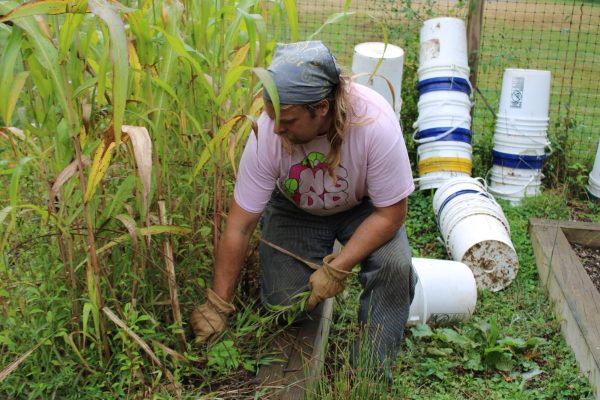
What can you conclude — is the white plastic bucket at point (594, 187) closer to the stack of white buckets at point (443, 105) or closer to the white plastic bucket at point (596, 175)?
the white plastic bucket at point (596, 175)

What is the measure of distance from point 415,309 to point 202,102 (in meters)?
1.44

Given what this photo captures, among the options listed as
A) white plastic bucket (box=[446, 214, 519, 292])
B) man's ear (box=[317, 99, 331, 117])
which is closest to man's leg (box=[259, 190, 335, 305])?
man's ear (box=[317, 99, 331, 117])

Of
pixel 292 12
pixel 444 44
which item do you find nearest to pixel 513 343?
pixel 292 12

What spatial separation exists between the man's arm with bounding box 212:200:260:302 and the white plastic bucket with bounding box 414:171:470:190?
2.31 m

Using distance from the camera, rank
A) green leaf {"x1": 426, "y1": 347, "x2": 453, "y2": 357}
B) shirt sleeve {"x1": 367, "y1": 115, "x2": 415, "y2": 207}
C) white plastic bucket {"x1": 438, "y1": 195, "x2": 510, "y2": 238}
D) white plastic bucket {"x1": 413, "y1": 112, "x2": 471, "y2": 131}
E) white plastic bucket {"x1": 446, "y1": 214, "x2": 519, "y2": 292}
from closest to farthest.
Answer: shirt sleeve {"x1": 367, "y1": 115, "x2": 415, "y2": 207}
green leaf {"x1": 426, "y1": 347, "x2": 453, "y2": 357}
white plastic bucket {"x1": 446, "y1": 214, "x2": 519, "y2": 292}
white plastic bucket {"x1": 438, "y1": 195, "x2": 510, "y2": 238}
white plastic bucket {"x1": 413, "y1": 112, "x2": 471, "y2": 131}

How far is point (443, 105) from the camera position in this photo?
4871 millimetres

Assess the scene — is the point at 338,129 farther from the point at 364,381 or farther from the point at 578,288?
the point at 578,288

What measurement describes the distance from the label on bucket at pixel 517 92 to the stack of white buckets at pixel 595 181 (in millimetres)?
592

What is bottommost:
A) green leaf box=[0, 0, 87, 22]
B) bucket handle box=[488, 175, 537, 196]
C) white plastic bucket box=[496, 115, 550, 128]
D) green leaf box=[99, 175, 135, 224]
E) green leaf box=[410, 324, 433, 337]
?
bucket handle box=[488, 175, 537, 196]

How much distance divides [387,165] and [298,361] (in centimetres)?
75

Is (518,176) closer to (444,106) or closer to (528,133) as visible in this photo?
(528,133)

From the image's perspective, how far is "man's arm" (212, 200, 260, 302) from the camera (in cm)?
258

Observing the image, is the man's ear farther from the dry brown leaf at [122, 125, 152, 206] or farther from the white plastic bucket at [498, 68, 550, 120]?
the white plastic bucket at [498, 68, 550, 120]

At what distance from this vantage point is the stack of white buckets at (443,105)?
4.77 metres
